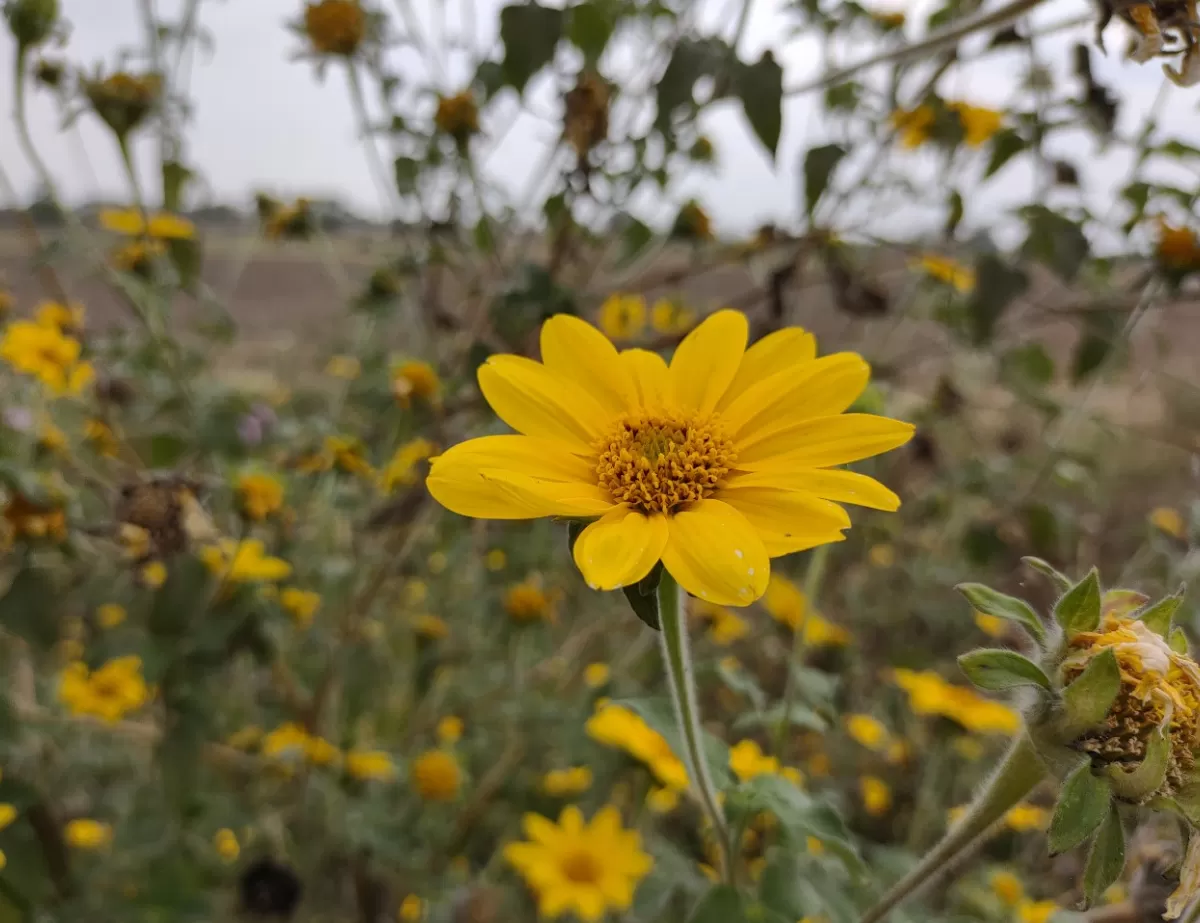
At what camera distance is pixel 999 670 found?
55cm

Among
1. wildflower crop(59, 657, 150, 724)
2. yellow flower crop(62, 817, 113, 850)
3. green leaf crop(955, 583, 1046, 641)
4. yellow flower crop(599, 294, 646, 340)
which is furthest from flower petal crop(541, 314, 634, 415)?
yellow flower crop(62, 817, 113, 850)

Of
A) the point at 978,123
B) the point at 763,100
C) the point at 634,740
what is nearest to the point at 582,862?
the point at 634,740

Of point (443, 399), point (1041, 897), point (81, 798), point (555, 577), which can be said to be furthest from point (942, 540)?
point (81, 798)

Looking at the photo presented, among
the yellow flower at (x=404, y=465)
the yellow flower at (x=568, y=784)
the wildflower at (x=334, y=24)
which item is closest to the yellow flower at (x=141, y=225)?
the wildflower at (x=334, y=24)

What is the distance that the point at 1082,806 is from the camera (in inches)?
20.1

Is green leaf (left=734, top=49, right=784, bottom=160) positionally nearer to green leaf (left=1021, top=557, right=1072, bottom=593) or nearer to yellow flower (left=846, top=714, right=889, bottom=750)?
green leaf (left=1021, top=557, right=1072, bottom=593)

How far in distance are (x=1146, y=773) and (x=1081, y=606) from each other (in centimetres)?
10

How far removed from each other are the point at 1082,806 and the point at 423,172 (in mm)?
1366

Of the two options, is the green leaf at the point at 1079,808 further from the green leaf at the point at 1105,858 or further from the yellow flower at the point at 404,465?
the yellow flower at the point at 404,465

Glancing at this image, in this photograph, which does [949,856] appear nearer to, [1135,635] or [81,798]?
[1135,635]

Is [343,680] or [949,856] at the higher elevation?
[949,856]

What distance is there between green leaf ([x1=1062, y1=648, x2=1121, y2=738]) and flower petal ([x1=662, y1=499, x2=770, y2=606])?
20cm

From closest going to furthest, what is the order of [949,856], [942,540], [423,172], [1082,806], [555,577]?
[1082,806] < [949,856] < [423,172] < [555,577] < [942,540]

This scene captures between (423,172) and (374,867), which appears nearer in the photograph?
(423,172)
